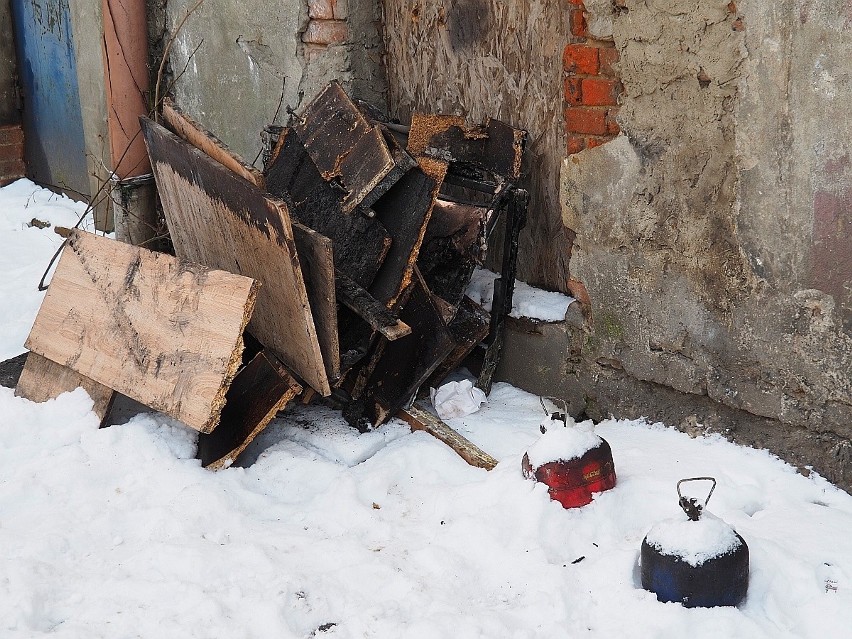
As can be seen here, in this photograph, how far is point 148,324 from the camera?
12.0 ft

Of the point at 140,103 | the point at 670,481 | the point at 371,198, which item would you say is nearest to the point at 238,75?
the point at 140,103

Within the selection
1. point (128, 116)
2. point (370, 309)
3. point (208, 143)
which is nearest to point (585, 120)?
point (370, 309)

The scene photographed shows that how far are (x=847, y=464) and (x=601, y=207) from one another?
129 centimetres

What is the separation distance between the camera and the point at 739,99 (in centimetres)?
303

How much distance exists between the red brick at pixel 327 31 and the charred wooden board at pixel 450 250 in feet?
3.79

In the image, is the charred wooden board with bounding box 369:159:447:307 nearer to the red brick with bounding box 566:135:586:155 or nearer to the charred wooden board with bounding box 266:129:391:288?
the charred wooden board with bounding box 266:129:391:288

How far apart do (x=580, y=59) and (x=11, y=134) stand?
248 inches

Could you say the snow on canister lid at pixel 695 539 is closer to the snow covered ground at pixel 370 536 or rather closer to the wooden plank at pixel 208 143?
the snow covered ground at pixel 370 536

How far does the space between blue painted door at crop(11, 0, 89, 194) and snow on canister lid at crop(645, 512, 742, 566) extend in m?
6.19

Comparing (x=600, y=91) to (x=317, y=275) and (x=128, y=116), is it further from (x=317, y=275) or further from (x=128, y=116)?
(x=128, y=116)

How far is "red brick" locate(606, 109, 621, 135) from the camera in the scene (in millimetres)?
3512

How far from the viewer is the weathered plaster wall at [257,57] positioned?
4.60m

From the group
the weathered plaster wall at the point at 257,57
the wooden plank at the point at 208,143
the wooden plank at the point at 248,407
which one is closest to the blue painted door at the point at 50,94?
the weathered plaster wall at the point at 257,57

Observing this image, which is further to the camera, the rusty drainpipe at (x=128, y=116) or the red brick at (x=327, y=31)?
the rusty drainpipe at (x=128, y=116)
